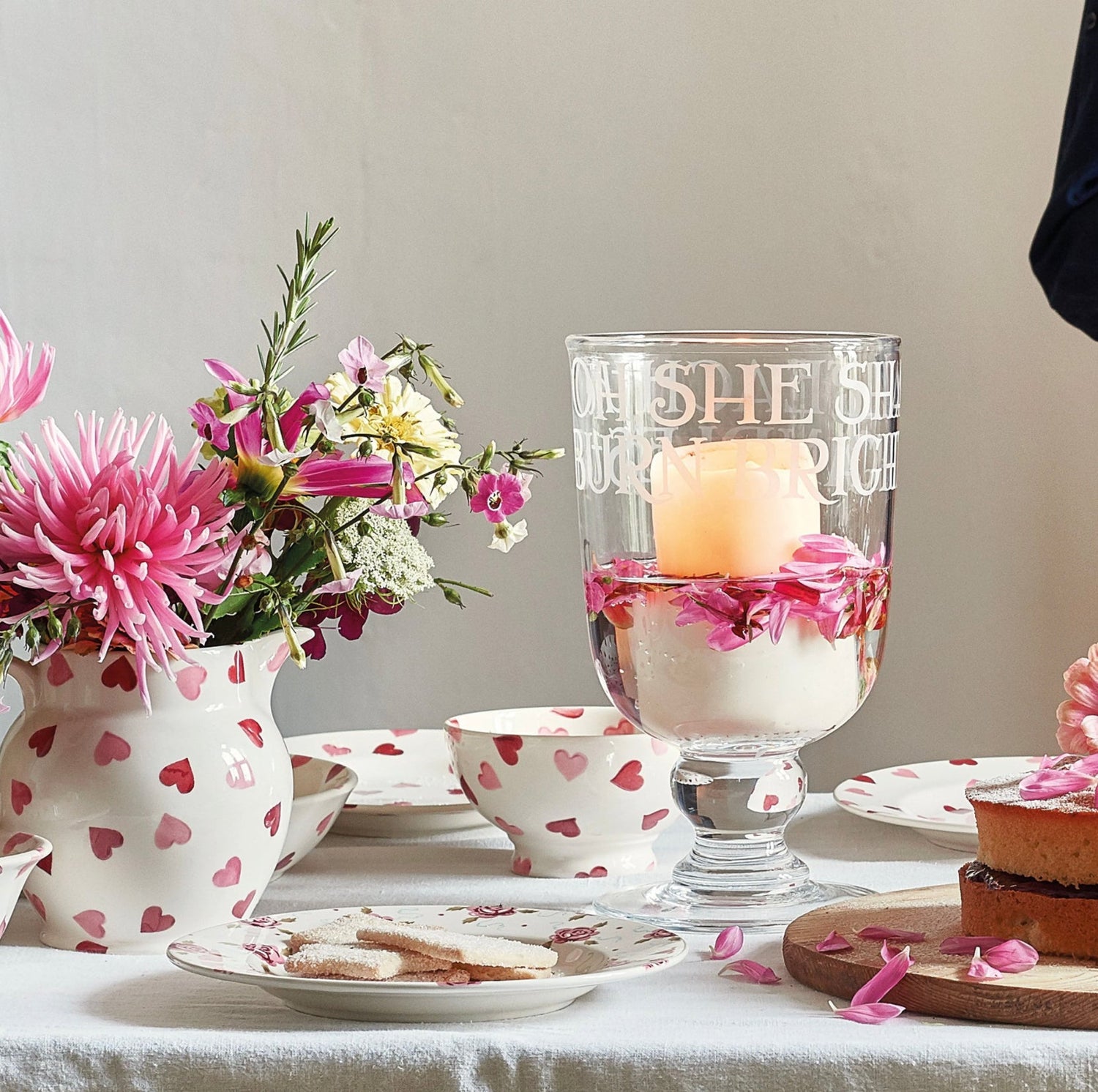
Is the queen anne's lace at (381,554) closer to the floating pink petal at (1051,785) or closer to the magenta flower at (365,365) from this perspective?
the magenta flower at (365,365)

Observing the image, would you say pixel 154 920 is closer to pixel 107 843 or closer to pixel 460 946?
pixel 107 843

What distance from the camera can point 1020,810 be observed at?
62 centimetres

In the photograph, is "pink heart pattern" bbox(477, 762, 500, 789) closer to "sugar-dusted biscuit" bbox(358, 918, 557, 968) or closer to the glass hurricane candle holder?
the glass hurricane candle holder

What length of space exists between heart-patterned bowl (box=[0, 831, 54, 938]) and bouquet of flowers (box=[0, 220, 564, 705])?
8 cm

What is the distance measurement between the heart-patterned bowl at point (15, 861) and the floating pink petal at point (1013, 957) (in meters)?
0.39

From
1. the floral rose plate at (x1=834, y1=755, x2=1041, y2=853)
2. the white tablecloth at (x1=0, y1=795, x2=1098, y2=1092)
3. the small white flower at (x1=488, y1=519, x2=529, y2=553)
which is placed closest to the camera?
the white tablecloth at (x1=0, y1=795, x2=1098, y2=1092)

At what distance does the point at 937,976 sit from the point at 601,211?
3.30 ft

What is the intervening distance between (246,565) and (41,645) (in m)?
0.10

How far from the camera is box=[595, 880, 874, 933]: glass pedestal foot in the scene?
0.70m

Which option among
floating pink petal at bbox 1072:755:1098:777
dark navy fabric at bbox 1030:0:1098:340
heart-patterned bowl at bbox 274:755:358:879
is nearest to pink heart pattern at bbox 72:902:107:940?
heart-patterned bowl at bbox 274:755:358:879

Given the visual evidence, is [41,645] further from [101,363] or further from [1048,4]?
[1048,4]

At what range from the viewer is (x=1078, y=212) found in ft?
3.84

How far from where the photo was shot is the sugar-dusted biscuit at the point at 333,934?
586 mm

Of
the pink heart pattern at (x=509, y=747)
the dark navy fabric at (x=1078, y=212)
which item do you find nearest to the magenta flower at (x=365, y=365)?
the pink heart pattern at (x=509, y=747)
